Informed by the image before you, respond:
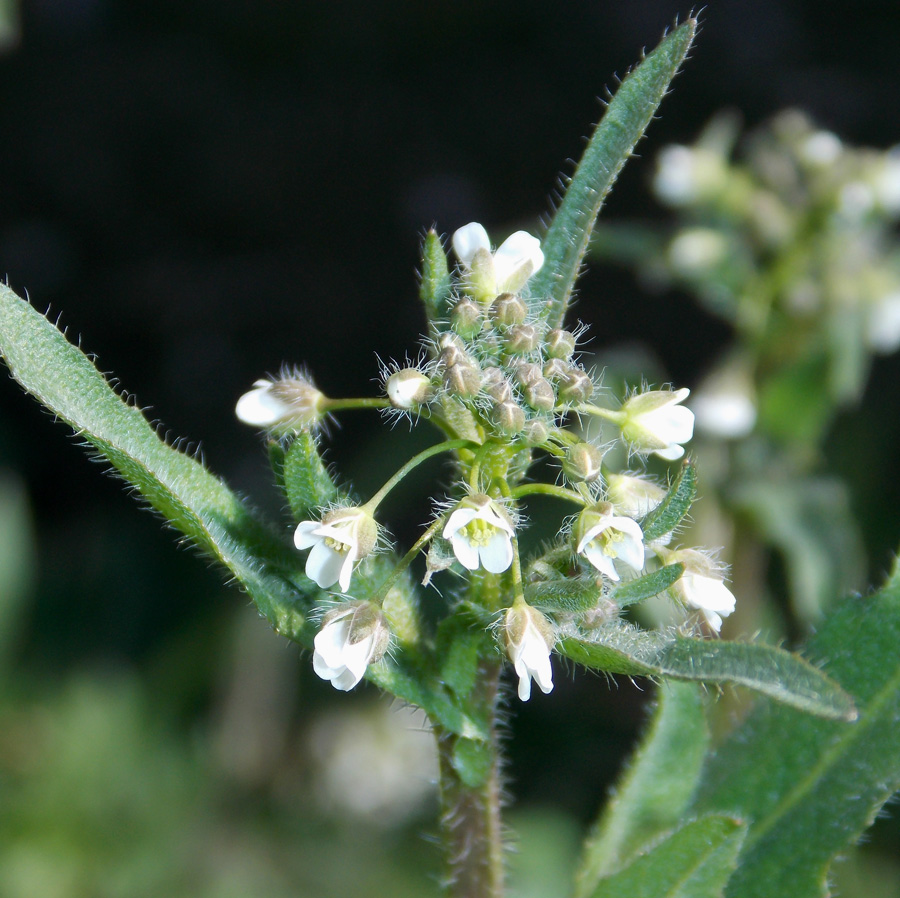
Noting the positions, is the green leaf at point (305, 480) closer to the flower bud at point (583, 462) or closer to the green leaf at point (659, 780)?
the flower bud at point (583, 462)

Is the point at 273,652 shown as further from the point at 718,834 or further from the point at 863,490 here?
the point at 718,834

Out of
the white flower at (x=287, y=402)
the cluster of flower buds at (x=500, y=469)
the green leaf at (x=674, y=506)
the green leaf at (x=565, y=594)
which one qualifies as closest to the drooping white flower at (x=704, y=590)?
the cluster of flower buds at (x=500, y=469)

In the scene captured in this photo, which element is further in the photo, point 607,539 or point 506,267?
point 506,267

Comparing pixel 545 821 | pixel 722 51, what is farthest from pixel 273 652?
pixel 722 51

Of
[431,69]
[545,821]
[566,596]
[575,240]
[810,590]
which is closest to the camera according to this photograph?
[566,596]

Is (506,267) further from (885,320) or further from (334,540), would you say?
(885,320)

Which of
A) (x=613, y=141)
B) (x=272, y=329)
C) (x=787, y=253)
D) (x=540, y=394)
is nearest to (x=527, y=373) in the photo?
(x=540, y=394)

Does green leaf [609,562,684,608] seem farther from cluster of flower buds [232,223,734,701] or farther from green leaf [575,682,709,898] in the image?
green leaf [575,682,709,898]
